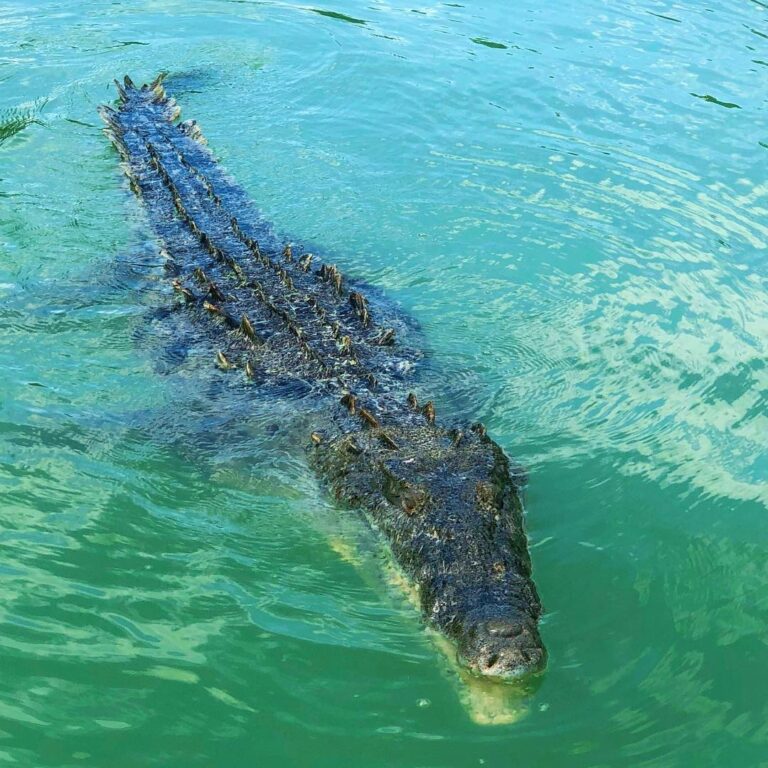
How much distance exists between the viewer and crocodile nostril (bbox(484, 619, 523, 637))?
5039mm

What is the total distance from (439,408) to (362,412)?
938 mm

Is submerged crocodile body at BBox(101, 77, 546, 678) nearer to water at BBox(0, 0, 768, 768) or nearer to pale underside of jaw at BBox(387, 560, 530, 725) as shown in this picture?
pale underside of jaw at BBox(387, 560, 530, 725)

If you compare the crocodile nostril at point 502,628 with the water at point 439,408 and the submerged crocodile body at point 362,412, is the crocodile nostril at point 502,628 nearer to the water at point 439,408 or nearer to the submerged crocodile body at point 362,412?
the submerged crocodile body at point 362,412

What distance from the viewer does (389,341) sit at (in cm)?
845

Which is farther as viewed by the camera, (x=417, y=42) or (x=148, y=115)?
(x=417, y=42)

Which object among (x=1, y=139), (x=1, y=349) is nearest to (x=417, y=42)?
(x=1, y=139)

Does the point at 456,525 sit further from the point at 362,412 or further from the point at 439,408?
the point at 439,408

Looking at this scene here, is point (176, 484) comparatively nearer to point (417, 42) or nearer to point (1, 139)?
point (1, 139)

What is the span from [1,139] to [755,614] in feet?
35.7

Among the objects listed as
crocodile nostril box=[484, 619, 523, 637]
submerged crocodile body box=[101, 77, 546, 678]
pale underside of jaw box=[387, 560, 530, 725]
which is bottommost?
pale underside of jaw box=[387, 560, 530, 725]

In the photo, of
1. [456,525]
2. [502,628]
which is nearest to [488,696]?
[502,628]

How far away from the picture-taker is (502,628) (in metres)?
5.06

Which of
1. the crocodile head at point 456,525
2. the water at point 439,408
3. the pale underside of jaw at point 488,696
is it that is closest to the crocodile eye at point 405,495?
the crocodile head at point 456,525

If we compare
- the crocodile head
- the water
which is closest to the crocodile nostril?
the crocodile head
